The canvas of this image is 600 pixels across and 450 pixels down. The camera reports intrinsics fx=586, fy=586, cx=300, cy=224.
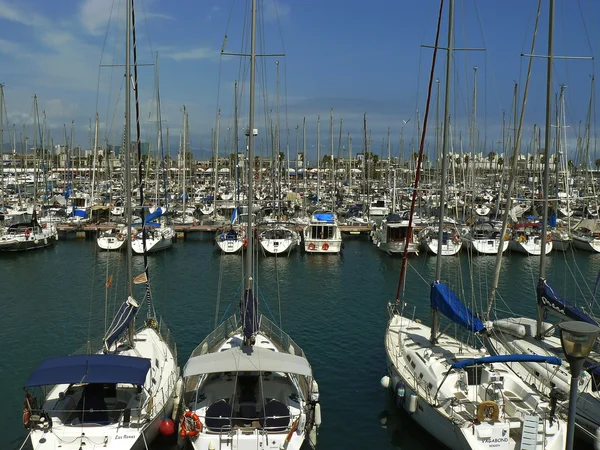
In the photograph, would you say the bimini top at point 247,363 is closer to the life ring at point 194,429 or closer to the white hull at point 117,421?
the life ring at point 194,429

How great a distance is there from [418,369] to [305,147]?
71.0 m

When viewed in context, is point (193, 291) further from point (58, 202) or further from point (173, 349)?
point (58, 202)

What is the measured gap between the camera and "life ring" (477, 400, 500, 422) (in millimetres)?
16016

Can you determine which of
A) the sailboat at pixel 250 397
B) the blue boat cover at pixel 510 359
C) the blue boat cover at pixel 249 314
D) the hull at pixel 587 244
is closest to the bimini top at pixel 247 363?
the sailboat at pixel 250 397

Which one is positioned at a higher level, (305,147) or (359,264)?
(305,147)

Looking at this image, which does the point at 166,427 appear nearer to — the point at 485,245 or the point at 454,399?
the point at 454,399

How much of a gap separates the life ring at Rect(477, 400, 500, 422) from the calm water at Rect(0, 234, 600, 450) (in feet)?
10.6

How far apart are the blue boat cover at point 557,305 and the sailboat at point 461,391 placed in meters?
3.89

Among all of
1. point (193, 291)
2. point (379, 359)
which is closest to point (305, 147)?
point (193, 291)

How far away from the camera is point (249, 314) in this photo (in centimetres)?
1917

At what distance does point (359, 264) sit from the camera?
49.7 metres

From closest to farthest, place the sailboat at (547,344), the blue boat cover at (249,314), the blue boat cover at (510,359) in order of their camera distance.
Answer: the blue boat cover at (510,359)
the sailboat at (547,344)
the blue boat cover at (249,314)

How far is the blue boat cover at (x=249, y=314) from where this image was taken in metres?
19.0

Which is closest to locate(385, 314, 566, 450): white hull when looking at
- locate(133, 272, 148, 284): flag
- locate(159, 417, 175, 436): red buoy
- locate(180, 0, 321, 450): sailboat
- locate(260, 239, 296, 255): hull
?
locate(180, 0, 321, 450): sailboat
